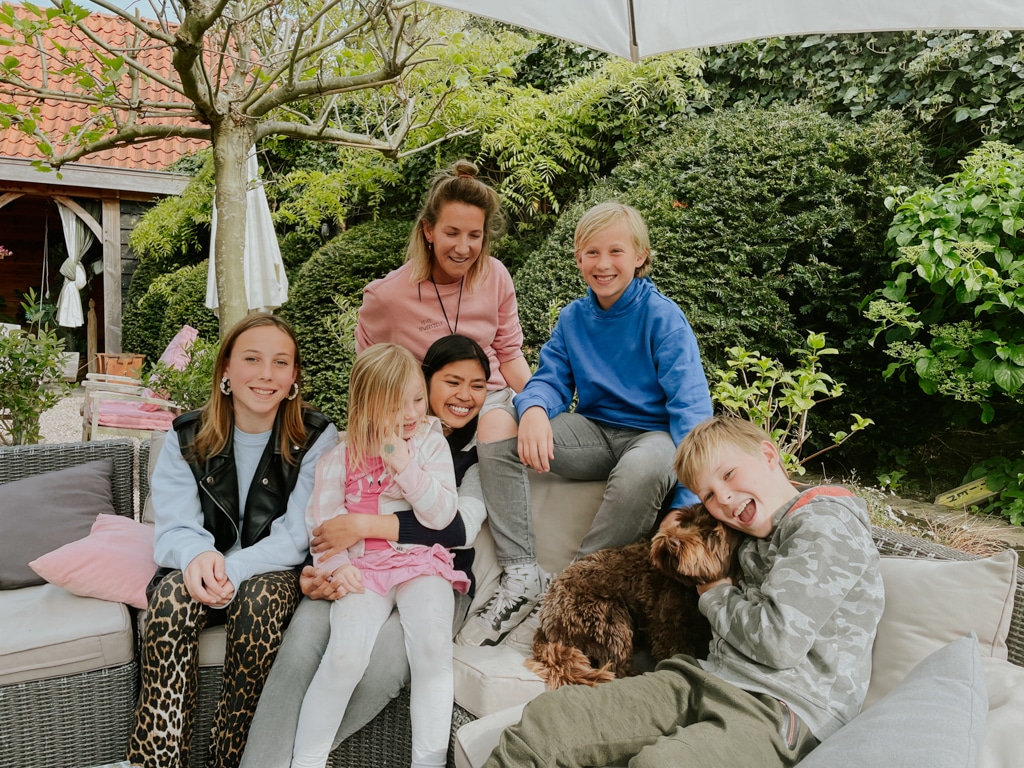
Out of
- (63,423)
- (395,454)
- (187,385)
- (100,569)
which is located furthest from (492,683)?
(63,423)

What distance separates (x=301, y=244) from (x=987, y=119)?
22.4ft

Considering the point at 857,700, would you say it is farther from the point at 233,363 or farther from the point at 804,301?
the point at 804,301

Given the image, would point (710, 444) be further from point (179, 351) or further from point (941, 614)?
point (179, 351)

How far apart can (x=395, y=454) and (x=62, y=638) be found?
1.13 m

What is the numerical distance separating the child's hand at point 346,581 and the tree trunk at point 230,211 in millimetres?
2475

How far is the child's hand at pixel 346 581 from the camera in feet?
7.24

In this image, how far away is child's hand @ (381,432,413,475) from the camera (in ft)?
7.53

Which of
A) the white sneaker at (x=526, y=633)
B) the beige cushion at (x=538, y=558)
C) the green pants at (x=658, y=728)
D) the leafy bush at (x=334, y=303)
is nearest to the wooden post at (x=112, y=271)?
the leafy bush at (x=334, y=303)

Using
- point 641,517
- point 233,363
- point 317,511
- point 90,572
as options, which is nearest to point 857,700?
point 641,517

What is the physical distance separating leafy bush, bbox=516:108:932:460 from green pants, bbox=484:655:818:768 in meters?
3.14

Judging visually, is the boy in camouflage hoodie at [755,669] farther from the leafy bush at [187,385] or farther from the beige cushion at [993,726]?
the leafy bush at [187,385]

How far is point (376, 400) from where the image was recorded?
234 centimetres

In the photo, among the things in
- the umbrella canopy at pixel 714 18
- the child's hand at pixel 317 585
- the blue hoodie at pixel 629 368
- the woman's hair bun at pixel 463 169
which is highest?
the umbrella canopy at pixel 714 18

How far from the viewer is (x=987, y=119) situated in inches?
201
